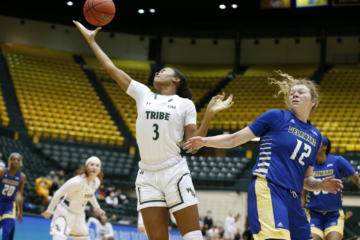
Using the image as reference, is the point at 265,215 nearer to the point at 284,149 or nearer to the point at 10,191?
the point at 284,149

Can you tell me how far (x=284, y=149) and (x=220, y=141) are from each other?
1.82 feet

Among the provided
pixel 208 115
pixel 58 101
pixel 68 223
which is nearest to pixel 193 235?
pixel 208 115

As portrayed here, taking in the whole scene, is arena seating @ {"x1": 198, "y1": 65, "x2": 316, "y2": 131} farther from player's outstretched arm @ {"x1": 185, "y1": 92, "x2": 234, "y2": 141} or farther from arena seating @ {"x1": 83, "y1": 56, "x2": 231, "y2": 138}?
player's outstretched arm @ {"x1": 185, "y1": 92, "x2": 234, "y2": 141}

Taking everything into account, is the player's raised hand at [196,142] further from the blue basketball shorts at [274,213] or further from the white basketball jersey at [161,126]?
the blue basketball shorts at [274,213]

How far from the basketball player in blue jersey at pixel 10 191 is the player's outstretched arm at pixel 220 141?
5868 millimetres

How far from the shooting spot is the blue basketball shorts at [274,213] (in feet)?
11.0

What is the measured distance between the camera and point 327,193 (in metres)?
6.00

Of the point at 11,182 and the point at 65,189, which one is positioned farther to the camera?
the point at 11,182

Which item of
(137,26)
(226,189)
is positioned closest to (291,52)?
(137,26)

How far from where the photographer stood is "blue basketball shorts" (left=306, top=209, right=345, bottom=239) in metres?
5.86

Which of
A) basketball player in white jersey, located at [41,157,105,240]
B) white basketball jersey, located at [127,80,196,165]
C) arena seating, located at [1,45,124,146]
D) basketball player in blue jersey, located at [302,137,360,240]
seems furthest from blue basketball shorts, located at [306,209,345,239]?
arena seating, located at [1,45,124,146]

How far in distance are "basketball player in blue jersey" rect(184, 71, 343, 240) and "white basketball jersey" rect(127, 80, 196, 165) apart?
0.28m

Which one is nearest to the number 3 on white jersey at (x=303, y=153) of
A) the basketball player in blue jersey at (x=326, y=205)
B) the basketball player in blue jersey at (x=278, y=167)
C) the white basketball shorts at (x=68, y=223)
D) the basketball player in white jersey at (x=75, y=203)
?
the basketball player in blue jersey at (x=278, y=167)

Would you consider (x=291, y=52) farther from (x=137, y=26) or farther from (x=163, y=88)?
(x=163, y=88)
